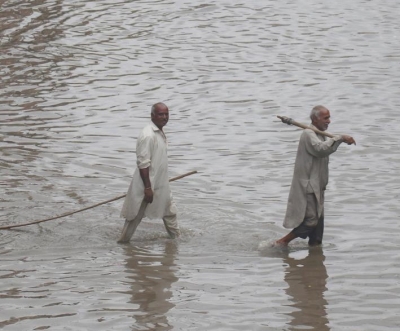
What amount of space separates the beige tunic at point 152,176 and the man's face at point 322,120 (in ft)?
5.33

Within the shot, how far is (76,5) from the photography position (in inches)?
1023

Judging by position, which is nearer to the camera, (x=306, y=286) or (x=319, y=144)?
(x=306, y=286)

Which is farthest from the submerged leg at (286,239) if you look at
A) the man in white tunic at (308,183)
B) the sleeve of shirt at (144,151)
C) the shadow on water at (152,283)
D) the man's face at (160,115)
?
the man's face at (160,115)

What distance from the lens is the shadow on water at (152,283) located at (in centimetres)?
829

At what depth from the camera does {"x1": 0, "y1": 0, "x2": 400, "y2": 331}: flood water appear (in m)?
8.84

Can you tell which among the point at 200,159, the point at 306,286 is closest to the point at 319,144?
the point at 306,286

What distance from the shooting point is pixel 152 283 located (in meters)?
9.37

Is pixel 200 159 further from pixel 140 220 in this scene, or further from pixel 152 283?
pixel 152 283

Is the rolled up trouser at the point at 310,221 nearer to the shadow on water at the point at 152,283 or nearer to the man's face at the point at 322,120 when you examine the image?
the man's face at the point at 322,120

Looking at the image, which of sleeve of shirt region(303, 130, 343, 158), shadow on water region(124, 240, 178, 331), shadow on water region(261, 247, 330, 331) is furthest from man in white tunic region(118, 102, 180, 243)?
sleeve of shirt region(303, 130, 343, 158)

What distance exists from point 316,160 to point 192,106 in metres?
7.62

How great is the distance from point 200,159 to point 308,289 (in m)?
5.41

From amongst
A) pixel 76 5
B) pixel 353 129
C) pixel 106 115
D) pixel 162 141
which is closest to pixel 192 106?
pixel 106 115

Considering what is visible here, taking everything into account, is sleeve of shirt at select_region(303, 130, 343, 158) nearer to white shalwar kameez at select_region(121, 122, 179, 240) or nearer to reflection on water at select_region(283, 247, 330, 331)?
reflection on water at select_region(283, 247, 330, 331)
